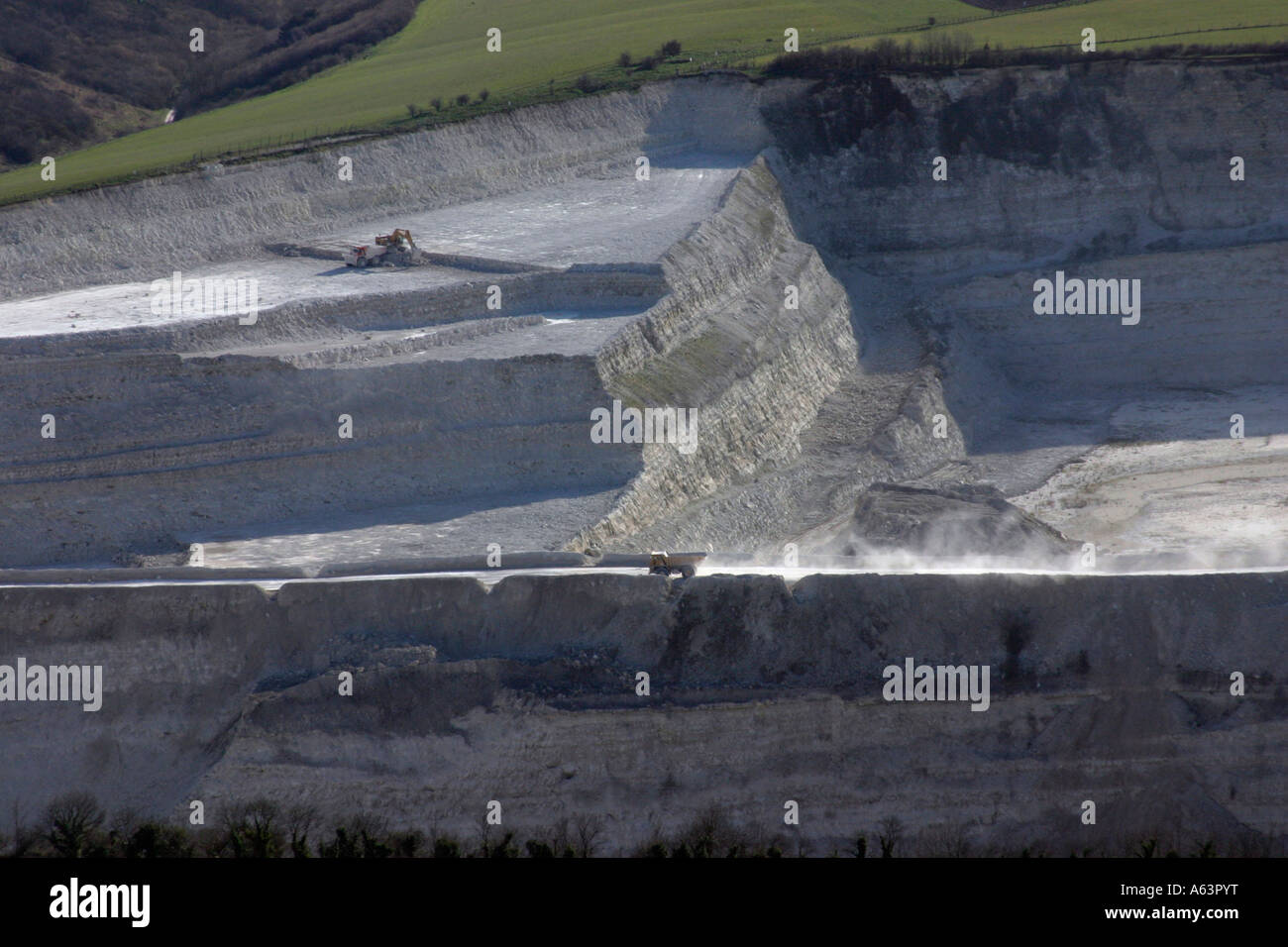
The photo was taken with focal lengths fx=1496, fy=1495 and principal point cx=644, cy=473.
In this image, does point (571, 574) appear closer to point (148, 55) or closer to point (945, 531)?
point (945, 531)

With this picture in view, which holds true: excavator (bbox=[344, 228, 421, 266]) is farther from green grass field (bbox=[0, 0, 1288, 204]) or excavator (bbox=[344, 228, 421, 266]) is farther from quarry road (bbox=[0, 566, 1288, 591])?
quarry road (bbox=[0, 566, 1288, 591])

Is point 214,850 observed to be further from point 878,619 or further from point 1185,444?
point 1185,444

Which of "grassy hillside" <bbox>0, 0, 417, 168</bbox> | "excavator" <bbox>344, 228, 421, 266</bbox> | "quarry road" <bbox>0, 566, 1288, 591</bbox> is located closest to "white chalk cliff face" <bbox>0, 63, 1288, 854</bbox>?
"quarry road" <bbox>0, 566, 1288, 591</bbox>

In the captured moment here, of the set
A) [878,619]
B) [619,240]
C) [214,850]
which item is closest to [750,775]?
[878,619]

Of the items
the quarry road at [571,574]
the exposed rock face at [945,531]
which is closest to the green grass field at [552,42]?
the quarry road at [571,574]

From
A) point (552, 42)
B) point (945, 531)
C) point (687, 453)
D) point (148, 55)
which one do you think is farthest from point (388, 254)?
point (148, 55)

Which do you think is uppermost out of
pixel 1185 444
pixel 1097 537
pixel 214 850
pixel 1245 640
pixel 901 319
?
pixel 901 319
